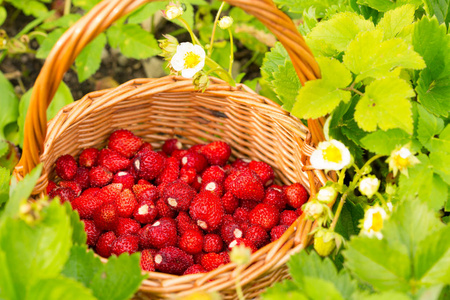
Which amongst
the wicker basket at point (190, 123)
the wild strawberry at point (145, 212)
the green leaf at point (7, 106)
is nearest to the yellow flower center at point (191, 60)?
the wicker basket at point (190, 123)

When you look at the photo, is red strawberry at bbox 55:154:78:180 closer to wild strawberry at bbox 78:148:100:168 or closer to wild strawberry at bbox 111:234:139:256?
wild strawberry at bbox 78:148:100:168

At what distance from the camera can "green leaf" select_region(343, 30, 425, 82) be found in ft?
3.06

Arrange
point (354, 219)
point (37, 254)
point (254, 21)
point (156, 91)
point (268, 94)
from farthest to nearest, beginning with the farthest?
point (254, 21) < point (268, 94) < point (156, 91) < point (354, 219) < point (37, 254)

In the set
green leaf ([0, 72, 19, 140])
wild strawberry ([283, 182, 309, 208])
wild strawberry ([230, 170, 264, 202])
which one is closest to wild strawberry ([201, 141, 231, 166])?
wild strawberry ([230, 170, 264, 202])

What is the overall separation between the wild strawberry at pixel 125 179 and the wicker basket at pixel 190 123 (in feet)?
0.49

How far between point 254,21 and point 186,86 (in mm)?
695

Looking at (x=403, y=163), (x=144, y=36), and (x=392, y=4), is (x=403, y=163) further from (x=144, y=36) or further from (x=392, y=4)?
(x=144, y=36)

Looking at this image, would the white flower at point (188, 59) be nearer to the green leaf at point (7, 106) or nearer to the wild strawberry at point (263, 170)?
the wild strawberry at point (263, 170)

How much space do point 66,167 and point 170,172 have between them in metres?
0.28

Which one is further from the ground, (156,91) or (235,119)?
(156,91)

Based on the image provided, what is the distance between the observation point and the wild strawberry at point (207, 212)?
1165 millimetres

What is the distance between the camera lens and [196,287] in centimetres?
86

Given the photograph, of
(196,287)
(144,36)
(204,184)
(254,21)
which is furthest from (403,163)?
(254,21)

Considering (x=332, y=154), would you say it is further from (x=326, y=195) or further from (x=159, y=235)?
(x=159, y=235)
